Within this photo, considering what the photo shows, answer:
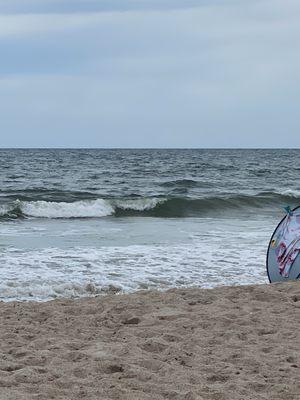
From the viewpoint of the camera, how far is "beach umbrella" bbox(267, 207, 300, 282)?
7656 mm

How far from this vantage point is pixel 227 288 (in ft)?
24.3

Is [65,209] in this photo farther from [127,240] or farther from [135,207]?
[127,240]

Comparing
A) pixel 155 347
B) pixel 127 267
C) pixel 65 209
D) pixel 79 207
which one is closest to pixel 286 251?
pixel 127 267

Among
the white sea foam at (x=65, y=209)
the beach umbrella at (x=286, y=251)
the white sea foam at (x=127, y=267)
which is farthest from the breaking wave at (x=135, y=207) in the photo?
the beach umbrella at (x=286, y=251)

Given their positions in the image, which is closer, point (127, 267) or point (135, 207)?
point (127, 267)

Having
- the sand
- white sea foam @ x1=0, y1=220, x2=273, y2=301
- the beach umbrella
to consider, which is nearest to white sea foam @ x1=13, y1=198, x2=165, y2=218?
white sea foam @ x1=0, y1=220, x2=273, y2=301

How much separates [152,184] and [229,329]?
80.6 ft

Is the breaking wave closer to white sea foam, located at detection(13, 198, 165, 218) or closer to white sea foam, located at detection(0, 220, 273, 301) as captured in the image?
white sea foam, located at detection(13, 198, 165, 218)

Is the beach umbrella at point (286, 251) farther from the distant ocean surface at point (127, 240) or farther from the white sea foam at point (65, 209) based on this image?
the white sea foam at point (65, 209)

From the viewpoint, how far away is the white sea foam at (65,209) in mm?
18094

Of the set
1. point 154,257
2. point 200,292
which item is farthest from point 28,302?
point 154,257

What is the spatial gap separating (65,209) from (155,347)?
1433cm

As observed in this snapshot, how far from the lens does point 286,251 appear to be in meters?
7.75

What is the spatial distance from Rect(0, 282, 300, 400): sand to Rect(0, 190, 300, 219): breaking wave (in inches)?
448
